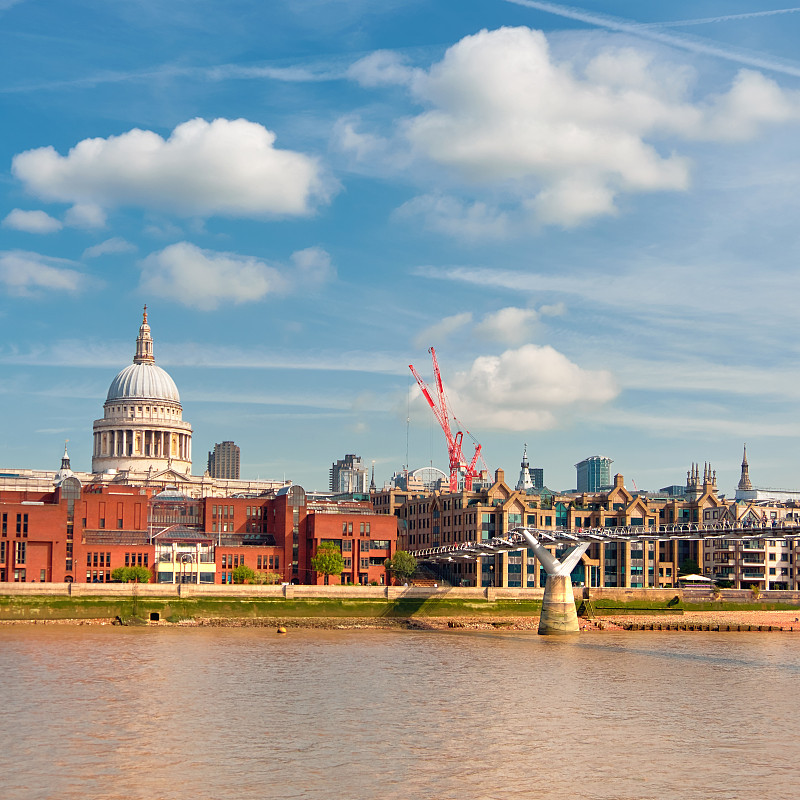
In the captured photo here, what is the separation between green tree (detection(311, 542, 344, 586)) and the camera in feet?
388

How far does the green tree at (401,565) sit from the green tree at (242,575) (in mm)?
15015

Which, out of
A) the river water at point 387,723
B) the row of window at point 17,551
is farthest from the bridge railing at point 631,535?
the row of window at point 17,551

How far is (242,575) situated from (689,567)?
55.6 meters

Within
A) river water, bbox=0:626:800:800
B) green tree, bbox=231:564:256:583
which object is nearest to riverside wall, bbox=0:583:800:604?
green tree, bbox=231:564:256:583

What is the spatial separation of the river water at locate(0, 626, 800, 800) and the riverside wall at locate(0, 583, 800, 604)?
22.4 m

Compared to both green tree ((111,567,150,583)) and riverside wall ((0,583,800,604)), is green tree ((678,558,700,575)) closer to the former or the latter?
riverside wall ((0,583,800,604))

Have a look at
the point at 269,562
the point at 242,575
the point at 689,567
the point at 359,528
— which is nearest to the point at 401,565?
the point at 359,528

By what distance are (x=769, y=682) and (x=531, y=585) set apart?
72364mm

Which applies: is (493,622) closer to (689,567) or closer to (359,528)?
(359,528)

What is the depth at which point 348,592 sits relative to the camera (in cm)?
10831

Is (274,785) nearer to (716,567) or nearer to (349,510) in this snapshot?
(349,510)

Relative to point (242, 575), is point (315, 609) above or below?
below

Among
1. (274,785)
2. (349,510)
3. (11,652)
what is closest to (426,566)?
(349,510)

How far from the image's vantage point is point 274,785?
34.8 m
